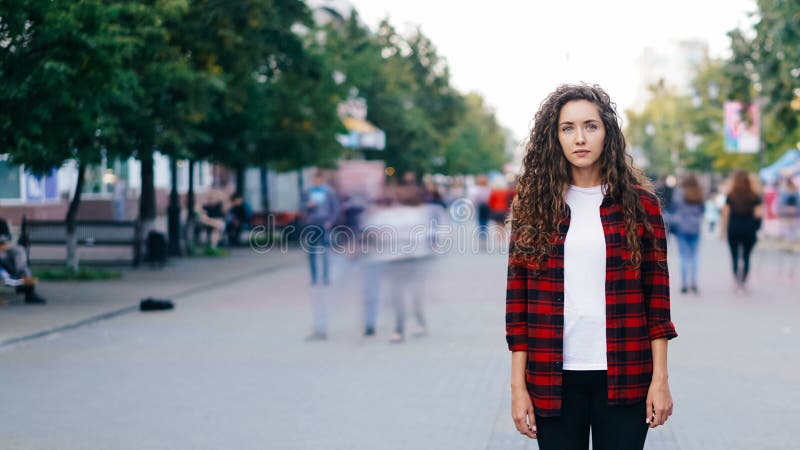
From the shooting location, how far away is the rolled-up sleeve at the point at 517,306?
3.43 m

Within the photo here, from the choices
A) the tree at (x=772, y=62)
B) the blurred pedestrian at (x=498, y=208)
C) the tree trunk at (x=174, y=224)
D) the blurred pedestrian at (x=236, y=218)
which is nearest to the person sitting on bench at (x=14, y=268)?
the tree trunk at (x=174, y=224)

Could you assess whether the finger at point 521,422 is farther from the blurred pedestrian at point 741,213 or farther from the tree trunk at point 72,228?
the tree trunk at point 72,228

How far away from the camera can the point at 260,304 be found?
618 inches

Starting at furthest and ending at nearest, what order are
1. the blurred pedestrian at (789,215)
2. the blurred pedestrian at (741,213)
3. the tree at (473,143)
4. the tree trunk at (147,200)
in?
the tree at (473,143) → the tree trunk at (147,200) → the blurred pedestrian at (789,215) → the blurred pedestrian at (741,213)

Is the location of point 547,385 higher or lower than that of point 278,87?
lower

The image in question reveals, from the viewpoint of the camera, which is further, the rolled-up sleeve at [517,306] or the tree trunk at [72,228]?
the tree trunk at [72,228]

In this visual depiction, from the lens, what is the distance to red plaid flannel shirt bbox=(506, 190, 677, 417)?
333 cm

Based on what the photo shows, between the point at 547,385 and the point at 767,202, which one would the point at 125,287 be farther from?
the point at 767,202

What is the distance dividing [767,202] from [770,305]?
2110 centimetres

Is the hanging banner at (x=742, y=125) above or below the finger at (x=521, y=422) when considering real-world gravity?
above

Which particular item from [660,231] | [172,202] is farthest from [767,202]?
[660,231]

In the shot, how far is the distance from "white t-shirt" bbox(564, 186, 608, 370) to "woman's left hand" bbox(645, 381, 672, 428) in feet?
0.55

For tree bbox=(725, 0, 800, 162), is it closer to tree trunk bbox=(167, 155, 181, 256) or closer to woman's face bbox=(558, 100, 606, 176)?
tree trunk bbox=(167, 155, 181, 256)

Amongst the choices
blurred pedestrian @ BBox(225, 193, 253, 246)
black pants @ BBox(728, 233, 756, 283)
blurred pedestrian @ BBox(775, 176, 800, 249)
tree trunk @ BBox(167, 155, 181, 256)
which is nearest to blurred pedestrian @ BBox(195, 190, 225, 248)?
blurred pedestrian @ BBox(225, 193, 253, 246)
